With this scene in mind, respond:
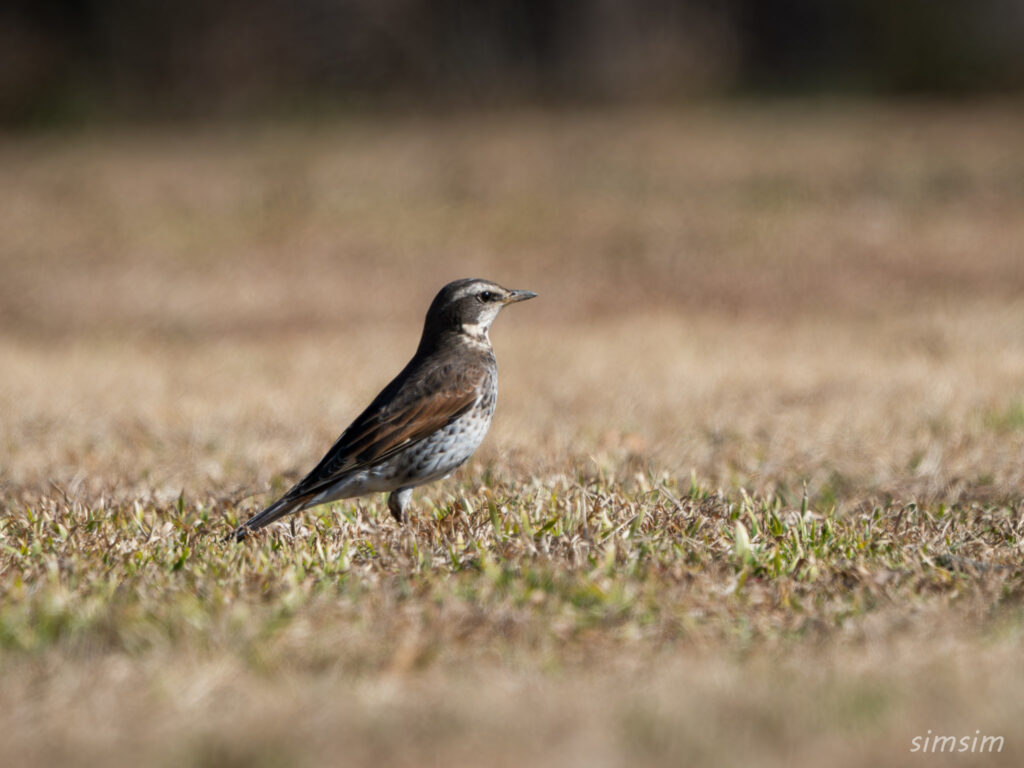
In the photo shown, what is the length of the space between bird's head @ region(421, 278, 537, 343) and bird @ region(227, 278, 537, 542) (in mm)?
190

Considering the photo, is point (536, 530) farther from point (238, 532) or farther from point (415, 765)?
point (415, 765)

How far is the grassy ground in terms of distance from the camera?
364 cm

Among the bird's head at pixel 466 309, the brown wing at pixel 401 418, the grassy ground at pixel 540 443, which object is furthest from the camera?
the bird's head at pixel 466 309

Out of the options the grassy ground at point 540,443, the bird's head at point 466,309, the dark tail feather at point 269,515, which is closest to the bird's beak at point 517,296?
the bird's head at point 466,309

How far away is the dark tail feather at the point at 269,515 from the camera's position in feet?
18.2

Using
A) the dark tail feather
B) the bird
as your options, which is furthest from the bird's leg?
the dark tail feather

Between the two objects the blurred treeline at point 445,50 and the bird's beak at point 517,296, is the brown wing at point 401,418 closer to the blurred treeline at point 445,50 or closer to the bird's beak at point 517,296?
the bird's beak at point 517,296

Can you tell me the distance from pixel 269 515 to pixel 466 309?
5.01 ft

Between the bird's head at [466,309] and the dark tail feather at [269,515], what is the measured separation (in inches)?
48.4

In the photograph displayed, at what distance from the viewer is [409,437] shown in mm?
6000
